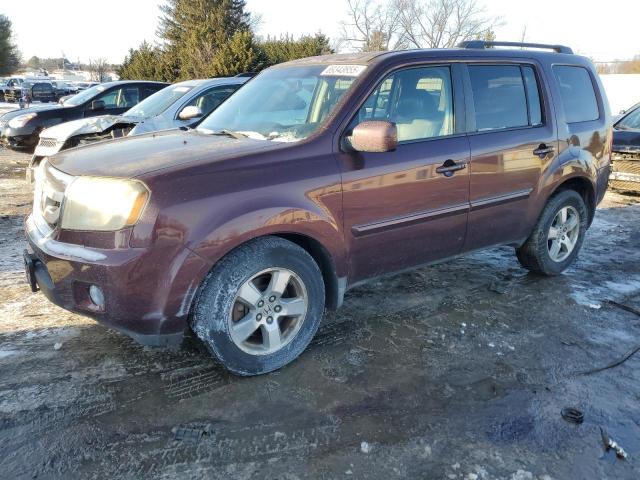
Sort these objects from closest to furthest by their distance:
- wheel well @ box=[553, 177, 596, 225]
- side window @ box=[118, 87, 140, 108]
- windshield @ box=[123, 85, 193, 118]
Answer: wheel well @ box=[553, 177, 596, 225], windshield @ box=[123, 85, 193, 118], side window @ box=[118, 87, 140, 108]

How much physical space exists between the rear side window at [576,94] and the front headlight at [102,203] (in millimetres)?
3630

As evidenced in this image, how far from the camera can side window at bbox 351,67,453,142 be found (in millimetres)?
3552

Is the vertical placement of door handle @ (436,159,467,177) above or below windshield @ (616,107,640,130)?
above

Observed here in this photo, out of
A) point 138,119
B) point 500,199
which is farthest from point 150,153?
point 138,119

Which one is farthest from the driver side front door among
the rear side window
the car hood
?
the car hood

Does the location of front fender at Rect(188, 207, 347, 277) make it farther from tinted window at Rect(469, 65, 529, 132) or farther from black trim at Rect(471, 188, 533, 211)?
tinted window at Rect(469, 65, 529, 132)

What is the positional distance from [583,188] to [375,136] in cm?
280

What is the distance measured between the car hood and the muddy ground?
494cm

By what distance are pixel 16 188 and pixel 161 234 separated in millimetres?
7062

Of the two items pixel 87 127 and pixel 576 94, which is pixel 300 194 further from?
pixel 87 127

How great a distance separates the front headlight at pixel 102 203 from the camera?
268 centimetres

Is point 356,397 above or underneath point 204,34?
underneath

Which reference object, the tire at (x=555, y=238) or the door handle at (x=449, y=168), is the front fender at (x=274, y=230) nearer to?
the door handle at (x=449, y=168)

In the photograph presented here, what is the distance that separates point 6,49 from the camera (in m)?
50.3
